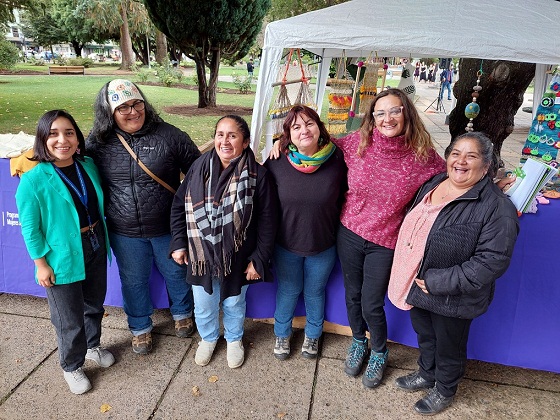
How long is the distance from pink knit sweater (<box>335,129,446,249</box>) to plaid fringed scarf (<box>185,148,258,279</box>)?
580mm

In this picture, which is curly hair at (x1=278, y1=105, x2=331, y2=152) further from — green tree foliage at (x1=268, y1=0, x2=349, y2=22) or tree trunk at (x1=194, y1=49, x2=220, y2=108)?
green tree foliage at (x1=268, y1=0, x2=349, y2=22)

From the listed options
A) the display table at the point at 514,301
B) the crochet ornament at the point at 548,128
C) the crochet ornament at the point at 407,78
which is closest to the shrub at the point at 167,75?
the crochet ornament at the point at 407,78

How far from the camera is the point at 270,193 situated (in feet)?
7.68

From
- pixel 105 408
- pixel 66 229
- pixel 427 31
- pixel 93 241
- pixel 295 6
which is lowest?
pixel 105 408

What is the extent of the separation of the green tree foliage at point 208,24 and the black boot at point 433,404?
10.8 meters

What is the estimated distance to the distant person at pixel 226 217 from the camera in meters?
2.31

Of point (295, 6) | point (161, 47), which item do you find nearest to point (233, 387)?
point (295, 6)

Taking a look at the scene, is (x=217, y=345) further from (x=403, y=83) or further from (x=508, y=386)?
(x=403, y=83)

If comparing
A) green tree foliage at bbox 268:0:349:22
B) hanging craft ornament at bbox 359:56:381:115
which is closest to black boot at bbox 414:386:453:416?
hanging craft ornament at bbox 359:56:381:115

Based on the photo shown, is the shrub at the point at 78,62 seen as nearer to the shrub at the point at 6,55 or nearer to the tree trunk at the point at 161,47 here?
the shrub at the point at 6,55

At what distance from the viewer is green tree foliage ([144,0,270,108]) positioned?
10.9 m

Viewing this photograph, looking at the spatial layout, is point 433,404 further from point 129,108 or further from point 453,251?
point 129,108

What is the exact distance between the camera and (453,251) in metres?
2.02

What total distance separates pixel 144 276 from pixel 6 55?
27536 mm
